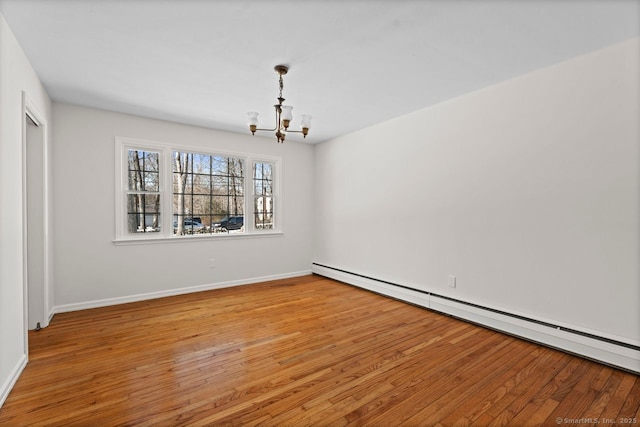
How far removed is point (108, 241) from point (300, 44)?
11.4 feet

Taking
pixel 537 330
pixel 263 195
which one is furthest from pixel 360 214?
pixel 537 330

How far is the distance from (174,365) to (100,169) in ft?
9.33

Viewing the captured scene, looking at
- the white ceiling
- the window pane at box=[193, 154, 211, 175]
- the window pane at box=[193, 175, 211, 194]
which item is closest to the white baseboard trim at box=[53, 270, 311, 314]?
the window pane at box=[193, 175, 211, 194]

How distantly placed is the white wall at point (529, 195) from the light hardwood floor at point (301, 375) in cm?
52

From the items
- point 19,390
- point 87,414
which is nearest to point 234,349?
point 87,414

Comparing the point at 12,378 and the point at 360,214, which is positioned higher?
the point at 360,214

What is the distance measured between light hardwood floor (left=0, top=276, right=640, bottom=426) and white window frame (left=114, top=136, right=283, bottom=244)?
3.80ft

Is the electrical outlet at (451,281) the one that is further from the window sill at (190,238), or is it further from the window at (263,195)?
the window at (263,195)

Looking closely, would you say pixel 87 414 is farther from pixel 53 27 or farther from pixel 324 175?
pixel 324 175

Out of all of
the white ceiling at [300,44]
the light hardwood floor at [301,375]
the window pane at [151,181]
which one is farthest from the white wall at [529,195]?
the window pane at [151,181]

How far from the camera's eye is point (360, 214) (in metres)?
4.92

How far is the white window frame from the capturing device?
406 cm

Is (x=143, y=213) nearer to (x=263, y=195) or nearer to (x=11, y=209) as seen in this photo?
(x=263, y=195)

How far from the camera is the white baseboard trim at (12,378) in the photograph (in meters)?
1.96
